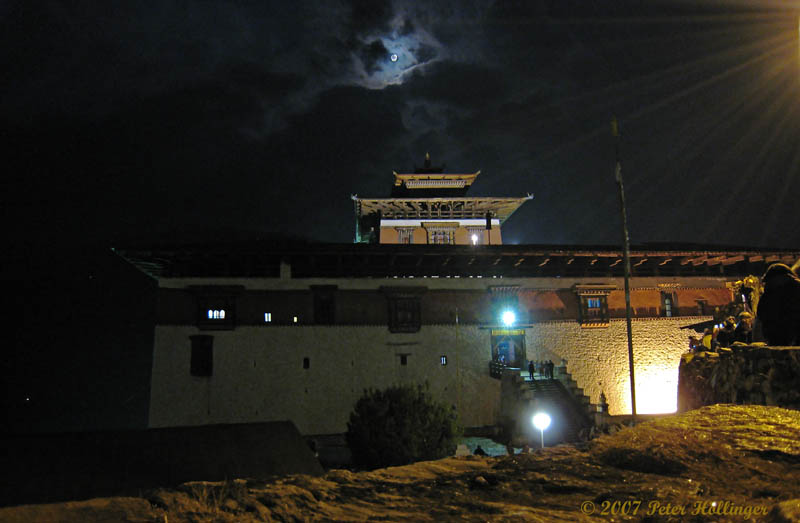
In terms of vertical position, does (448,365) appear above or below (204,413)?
above

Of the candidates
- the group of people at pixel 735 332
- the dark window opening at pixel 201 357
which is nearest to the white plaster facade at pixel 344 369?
the dark window opening at pixel 201 357

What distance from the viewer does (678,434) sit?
26.9 ft

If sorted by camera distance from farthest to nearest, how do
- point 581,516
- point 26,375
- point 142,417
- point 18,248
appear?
point 18,248
point 26,375
point 142,417
point 581,516

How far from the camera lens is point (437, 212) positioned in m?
38.1

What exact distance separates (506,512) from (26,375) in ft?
205

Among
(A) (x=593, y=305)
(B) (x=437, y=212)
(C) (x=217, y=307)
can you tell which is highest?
(B) (x=437, y=212)

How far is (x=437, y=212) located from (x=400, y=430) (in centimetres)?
2402

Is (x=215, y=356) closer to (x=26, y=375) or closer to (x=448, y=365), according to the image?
(x=448, y=365)

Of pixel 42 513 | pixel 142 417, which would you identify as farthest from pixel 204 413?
pixel 142 417

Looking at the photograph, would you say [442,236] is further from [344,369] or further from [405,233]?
[344,369]

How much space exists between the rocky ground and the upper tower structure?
29068 millimetres

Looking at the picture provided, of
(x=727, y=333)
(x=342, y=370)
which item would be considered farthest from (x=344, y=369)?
(x=727, y=333)

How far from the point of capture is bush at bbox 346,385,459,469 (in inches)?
628

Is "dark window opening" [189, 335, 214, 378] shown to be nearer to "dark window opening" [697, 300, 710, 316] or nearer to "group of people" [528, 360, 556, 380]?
"group of people" [528, 360, 556, 380]
